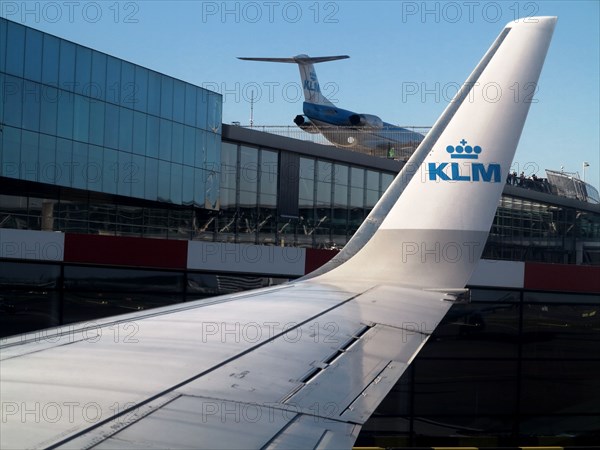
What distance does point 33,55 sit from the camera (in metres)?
23.1

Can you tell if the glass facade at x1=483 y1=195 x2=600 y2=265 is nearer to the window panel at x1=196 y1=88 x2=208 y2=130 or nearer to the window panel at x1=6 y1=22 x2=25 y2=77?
the window panel at x1=196 y1=88 x2=208 y2=130

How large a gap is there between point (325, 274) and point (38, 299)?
6640 mm

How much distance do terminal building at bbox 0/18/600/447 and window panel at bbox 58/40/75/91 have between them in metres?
0.05

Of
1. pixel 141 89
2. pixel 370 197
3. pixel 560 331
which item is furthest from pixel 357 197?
pixel 560 331

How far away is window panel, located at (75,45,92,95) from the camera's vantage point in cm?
2436

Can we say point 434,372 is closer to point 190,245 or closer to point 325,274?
point 190,245

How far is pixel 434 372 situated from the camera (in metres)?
14.9

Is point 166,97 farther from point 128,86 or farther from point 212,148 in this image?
point 212,148

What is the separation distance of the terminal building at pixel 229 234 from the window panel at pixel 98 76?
0.04 metres

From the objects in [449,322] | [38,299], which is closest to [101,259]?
[38,299]

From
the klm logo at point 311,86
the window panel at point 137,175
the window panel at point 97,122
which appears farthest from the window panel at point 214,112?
the klm logo at point 311,86

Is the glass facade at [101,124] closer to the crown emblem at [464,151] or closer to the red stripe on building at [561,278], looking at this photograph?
the red stripe on building at [561,278]

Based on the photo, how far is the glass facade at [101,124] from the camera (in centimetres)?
2284

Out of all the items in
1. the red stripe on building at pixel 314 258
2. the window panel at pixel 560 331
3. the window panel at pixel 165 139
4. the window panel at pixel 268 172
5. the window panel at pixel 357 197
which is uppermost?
the window panel at pixel 165 139
